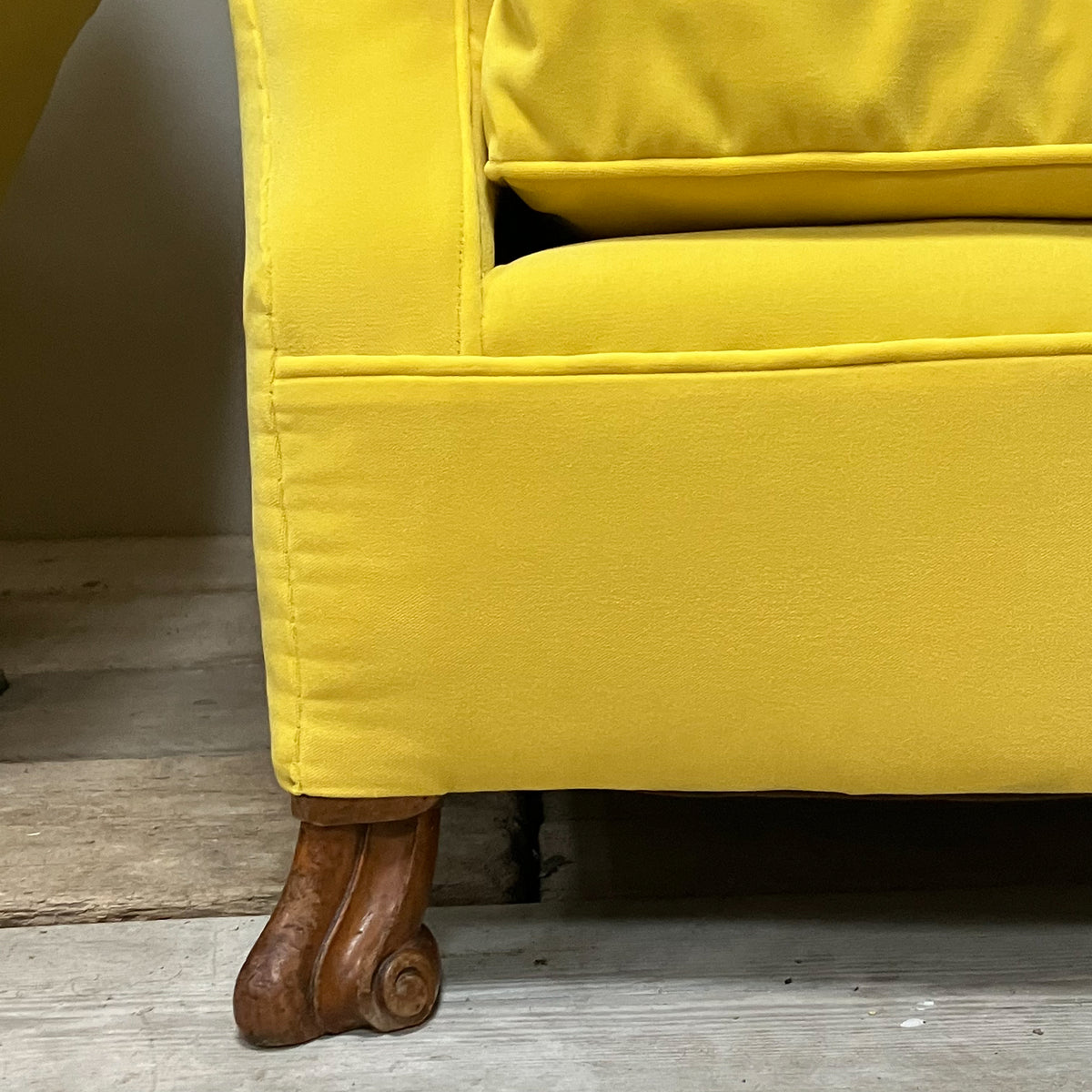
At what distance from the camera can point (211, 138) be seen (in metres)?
1.20

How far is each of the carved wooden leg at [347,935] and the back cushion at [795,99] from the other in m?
0.34

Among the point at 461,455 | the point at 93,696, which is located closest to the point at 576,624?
the point at 461,455

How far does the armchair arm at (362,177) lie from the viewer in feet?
1.57

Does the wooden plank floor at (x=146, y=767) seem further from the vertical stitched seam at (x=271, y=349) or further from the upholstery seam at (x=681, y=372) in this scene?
the upholstery seam at (x=681, y=372)

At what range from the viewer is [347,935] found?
555mm

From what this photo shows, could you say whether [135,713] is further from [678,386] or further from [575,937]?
[678,386]

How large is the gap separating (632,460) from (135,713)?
1.98 ft

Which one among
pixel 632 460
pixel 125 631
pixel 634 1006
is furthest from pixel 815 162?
pixel 125 631

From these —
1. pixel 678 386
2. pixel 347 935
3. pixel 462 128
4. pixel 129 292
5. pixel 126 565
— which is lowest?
pixel 126 565

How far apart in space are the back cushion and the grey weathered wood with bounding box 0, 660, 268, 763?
1.84 feet

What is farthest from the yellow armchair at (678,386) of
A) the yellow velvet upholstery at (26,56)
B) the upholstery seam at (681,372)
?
the yellow velvet upholstery at (26,56)

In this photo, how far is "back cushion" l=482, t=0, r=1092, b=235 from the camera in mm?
463

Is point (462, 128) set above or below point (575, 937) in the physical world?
above

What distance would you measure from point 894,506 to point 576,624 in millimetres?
156
